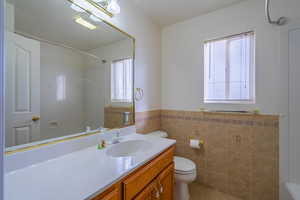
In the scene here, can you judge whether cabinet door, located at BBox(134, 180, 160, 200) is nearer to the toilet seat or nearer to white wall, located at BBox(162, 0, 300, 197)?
the toilet seat

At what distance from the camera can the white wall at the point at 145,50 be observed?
1589 mm

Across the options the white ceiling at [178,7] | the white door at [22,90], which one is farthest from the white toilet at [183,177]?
the white ceiling at [178,7]

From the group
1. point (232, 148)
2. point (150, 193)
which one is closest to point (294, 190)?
point (232, 148)

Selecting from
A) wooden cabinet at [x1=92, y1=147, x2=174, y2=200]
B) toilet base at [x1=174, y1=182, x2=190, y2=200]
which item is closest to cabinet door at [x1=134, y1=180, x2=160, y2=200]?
wooden cabinet at [x1=92, y1=147, x2=174, y2=200]

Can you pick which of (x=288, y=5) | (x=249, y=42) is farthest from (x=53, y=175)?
(x=288, y=5)

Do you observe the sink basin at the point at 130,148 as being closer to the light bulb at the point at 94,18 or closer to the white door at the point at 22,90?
the white door at the point at 22,90

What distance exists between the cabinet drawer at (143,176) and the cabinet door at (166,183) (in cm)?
5

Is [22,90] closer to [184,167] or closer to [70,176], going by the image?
[70,176]

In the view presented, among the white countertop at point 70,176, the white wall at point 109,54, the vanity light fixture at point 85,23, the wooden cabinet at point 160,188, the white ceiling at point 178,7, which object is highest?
the white ceiling at point 178,7

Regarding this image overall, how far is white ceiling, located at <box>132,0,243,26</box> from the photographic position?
1.63 m

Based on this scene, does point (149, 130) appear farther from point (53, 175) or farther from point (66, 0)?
point (66, 0)

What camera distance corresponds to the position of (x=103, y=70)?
1.35m

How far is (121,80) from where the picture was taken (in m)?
1.56

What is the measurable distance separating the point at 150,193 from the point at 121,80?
3.70 feet
